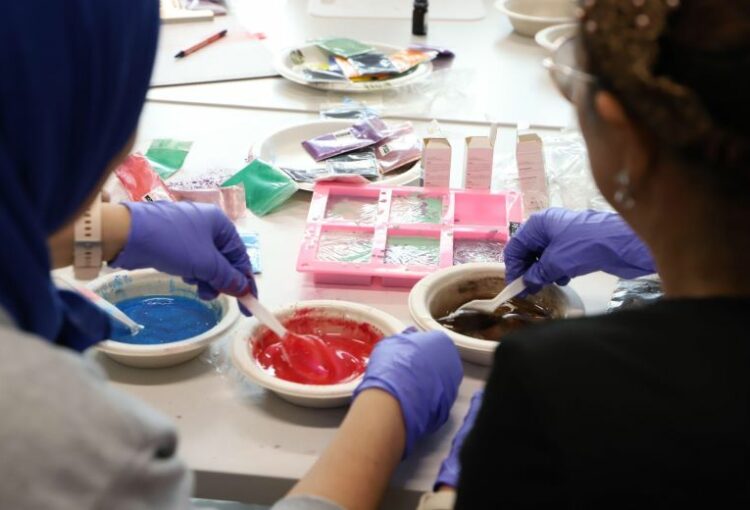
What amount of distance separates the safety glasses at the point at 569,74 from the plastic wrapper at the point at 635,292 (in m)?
0.50

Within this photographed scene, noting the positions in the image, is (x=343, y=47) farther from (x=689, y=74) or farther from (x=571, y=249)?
(x=689, y=74)

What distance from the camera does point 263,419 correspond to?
3.46ft

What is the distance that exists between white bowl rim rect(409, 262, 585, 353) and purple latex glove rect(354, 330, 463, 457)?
0.15ft

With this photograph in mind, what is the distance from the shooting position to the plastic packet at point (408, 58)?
80.6 inches

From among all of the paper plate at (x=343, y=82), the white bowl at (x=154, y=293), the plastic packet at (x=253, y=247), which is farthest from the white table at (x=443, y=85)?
the white bowl at (x=154, y=293)

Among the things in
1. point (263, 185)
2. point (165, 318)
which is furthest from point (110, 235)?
point (263, 185)

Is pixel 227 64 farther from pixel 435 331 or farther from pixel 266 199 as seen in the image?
pixel 435 331

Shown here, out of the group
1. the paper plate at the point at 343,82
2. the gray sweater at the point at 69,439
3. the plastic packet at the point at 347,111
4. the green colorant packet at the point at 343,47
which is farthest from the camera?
the green colorant packet at the point at 343,47

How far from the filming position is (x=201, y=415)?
1057 millimetres

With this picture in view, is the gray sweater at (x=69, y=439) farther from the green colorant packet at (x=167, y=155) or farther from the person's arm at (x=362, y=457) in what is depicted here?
the green colorant packet at (x=167, y=155)

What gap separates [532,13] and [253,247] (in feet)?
4.87

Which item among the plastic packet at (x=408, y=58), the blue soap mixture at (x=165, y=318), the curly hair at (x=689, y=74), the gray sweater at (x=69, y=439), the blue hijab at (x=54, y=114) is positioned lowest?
the blue soap mixture at (x=165, y=318)

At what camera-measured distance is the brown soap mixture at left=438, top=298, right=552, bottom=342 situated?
124 cm

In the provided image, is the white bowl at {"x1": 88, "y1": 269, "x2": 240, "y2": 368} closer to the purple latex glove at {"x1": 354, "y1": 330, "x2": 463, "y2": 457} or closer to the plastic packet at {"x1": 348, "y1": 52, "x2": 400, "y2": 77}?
the purple latex glove at {"x1": 354, "y1": 330, "x2": 463, "y2": 457}
